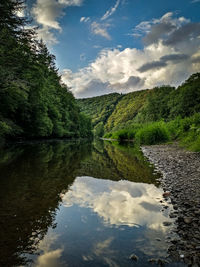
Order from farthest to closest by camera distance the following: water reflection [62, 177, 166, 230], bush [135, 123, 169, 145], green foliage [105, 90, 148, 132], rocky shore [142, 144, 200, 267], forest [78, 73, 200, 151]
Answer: green foliage [105, 90, 148, 132], bush [135, 123, 169, 145], forest [78, 73, 200, 151], water reflection [62, 177, 166, 230], rocky shore [142, 144, 200, 267]

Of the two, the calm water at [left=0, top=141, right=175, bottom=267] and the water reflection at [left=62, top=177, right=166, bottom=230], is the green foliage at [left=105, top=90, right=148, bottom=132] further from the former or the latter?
the calm water at [left=0, top=141, right=175, bottom=267]

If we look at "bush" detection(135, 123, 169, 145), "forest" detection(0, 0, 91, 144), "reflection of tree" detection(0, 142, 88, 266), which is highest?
"forest" detection(0, 0, 91, 144)

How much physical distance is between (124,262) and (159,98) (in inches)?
3060

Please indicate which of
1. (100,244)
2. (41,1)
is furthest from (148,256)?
(41,1)

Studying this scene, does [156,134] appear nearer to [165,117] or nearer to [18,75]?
[18,75]

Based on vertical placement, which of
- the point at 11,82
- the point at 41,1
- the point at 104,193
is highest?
the point at 41,1

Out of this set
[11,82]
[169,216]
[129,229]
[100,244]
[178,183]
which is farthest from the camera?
[11,82]

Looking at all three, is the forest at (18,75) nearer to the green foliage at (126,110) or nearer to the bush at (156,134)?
the bush at (156,134)

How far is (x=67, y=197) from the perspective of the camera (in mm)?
4516

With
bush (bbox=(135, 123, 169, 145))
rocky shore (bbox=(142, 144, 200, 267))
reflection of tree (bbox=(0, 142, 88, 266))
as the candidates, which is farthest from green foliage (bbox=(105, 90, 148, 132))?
reflection of tree (bbox=(0, 142, 88, 266))

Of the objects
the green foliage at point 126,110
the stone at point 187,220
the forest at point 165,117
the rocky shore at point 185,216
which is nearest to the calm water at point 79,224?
the rocky shore at point 185,216

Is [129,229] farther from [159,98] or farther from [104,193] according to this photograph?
[159,98]

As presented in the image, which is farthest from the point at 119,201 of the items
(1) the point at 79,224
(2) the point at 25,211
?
(2) the point at 25,211

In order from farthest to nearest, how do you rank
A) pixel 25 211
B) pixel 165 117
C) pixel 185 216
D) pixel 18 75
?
pixel 165 117, pixel 18 75, pixel 25 211, pixel 185 216
